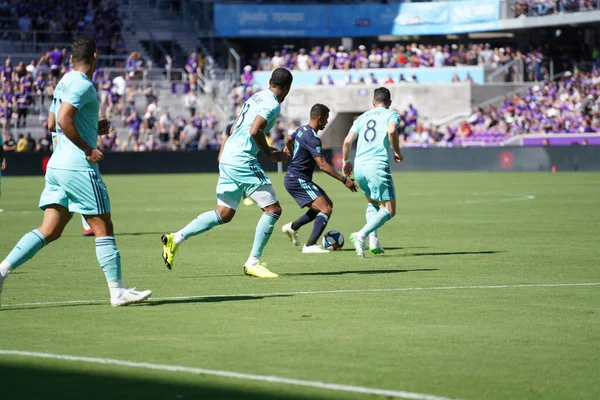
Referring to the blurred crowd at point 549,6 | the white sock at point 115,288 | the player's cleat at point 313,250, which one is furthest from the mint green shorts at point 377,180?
→ the blurred crowd at point 549,6

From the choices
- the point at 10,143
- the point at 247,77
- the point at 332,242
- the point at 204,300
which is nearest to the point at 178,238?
the point at 204,300

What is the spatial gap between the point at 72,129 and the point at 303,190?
6653 millimetres

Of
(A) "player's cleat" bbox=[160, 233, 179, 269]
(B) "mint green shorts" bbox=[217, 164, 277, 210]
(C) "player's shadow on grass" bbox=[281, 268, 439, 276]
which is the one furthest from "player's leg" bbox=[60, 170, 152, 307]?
(C) "player's shadow on grass" bbox=[281, 268, 439, 276]

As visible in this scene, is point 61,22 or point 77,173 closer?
point 77,173

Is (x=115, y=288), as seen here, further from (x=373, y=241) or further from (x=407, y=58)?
(x=407, y=58)

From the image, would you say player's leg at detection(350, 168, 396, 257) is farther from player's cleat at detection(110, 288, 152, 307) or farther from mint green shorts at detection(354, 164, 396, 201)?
player's cleat at detection(110, 288, 152, 307)

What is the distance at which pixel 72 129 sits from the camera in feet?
30.2

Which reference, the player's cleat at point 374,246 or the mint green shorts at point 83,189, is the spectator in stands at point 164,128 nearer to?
the player's cleat at point 374,246

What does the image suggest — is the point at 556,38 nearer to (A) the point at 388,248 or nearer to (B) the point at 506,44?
(B) the point at 506,44

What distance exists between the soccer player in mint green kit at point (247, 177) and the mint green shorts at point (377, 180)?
279 cm

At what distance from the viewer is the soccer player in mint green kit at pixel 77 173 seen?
30.4 ft

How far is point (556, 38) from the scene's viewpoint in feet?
202

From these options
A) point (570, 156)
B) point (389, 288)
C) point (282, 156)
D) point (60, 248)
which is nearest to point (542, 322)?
point (389, 288)

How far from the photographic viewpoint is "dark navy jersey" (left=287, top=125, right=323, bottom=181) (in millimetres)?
15594
